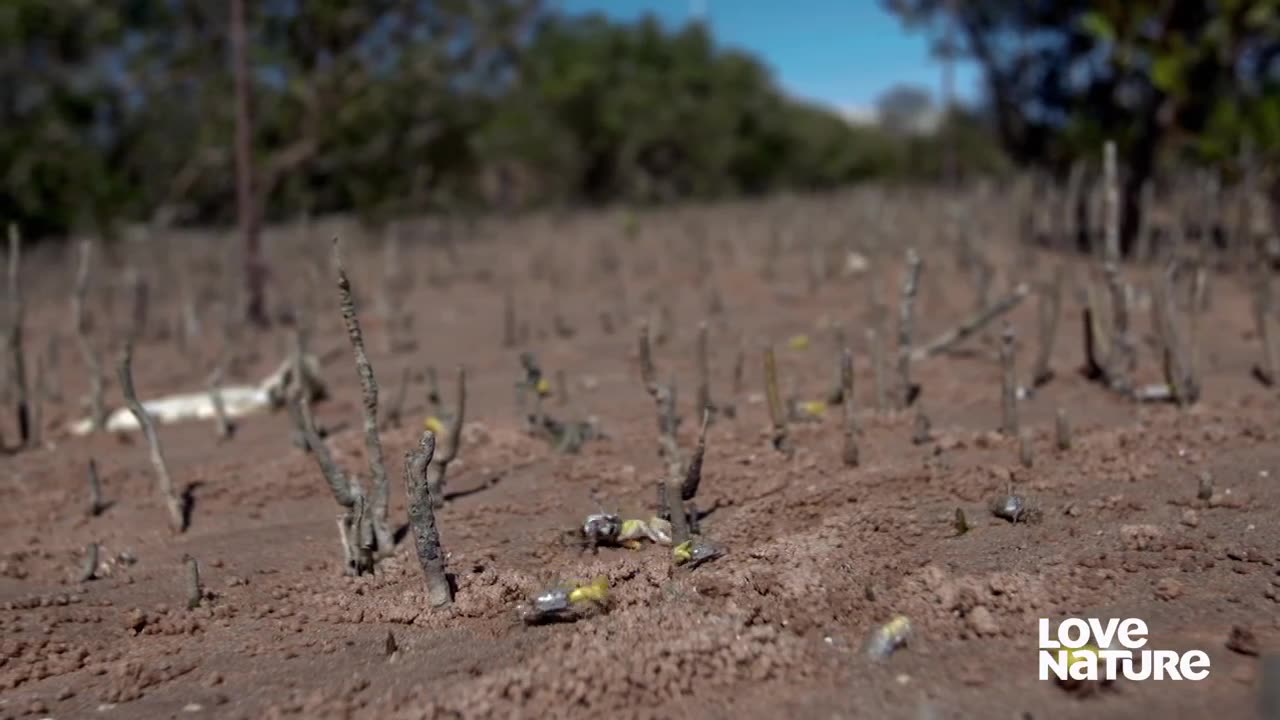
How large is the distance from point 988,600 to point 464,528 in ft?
5.10

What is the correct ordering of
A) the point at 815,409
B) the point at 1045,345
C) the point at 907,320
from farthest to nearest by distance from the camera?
the point at 1045,345 → the point at 815,409 → the point at 907,320

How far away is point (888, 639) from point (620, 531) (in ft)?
3.05

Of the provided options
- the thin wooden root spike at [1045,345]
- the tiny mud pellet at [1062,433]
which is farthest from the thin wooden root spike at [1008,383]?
the thin wooden root spike at [1045,345]

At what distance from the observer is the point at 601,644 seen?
263 cm

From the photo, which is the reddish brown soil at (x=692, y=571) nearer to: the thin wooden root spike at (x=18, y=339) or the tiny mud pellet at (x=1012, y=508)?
the tiny mud pellet at (x=1012, y=508)

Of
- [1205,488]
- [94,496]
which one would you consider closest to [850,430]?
[1205,488]

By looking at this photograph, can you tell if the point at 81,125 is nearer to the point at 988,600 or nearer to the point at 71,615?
the point at 71,615

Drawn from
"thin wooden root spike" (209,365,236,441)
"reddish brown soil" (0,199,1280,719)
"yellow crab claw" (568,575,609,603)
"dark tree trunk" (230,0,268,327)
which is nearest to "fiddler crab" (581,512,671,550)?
"reddish brown soil" (0,199,1280,719)

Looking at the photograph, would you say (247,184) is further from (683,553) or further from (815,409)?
(683,553)

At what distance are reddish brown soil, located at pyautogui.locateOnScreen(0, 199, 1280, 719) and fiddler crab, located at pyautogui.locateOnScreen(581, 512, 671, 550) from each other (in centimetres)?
5

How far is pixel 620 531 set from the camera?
328 centimetres

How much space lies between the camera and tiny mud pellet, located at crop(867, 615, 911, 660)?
101 inches

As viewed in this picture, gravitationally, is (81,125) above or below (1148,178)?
above

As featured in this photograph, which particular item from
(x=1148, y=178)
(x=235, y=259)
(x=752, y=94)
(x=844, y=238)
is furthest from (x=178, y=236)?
(x=752, y=94)
